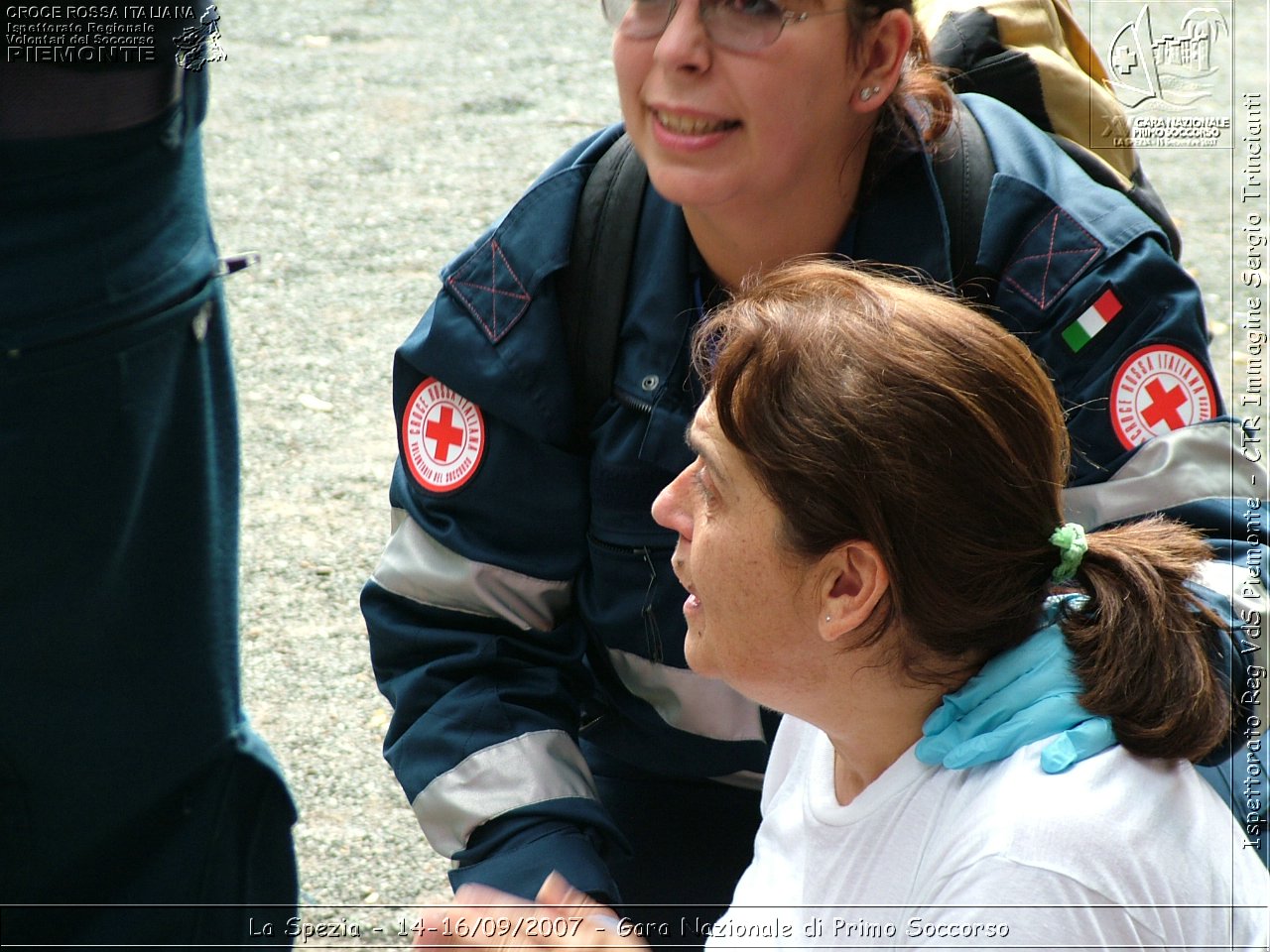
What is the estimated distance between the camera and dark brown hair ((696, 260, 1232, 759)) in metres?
1.42

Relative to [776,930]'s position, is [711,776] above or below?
below

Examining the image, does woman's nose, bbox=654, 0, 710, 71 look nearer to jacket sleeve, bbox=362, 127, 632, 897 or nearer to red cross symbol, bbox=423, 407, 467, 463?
jacket sleeve, bbox=362, 127, 632, 897

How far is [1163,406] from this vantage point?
1874 millimetres

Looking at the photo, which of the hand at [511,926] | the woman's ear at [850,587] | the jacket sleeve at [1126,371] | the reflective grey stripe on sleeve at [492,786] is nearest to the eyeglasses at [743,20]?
the jacket sleeve at [1126,371]

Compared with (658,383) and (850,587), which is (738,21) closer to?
(658,383)

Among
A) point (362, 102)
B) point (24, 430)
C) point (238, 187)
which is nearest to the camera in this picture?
point (24, 430)

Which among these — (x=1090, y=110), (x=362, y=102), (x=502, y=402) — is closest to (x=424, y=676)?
(x=502, y=402)

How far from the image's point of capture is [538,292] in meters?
1.96

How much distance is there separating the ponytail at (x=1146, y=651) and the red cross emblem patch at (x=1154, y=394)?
0.36 metres

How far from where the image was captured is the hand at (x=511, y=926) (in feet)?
4.91

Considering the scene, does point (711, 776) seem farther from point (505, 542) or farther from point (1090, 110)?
point (1090, 110)

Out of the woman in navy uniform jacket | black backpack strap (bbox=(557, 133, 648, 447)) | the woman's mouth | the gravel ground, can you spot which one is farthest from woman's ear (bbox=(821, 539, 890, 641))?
the gravel ground

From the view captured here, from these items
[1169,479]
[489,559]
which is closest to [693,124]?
[489,559]

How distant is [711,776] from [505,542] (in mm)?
514
